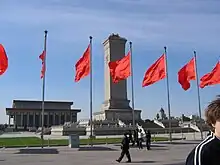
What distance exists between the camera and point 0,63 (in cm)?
2638

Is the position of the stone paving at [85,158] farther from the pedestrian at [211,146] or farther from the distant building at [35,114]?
→ the distant building at [35,114]

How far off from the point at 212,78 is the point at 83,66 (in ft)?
39.5

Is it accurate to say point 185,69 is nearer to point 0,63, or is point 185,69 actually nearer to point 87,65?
point 87,65

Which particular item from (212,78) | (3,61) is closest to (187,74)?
(212,78)

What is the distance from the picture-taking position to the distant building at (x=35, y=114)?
13900 centimetres

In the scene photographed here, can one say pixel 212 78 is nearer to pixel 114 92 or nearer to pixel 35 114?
pixel 114 92

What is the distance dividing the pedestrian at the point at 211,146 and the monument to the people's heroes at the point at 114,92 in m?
93.3

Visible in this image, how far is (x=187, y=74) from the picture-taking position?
3422 cm

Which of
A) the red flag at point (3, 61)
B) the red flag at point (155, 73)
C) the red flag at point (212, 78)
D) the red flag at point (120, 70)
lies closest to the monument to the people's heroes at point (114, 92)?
the red flag at point (120, 70)

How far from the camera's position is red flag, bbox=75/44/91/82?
3136 cm

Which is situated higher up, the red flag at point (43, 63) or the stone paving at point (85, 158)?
the red flag at point (43, 63)

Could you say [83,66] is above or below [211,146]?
above

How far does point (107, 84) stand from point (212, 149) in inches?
3883

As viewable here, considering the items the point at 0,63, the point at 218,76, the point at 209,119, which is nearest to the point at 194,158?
the point at 209,119
